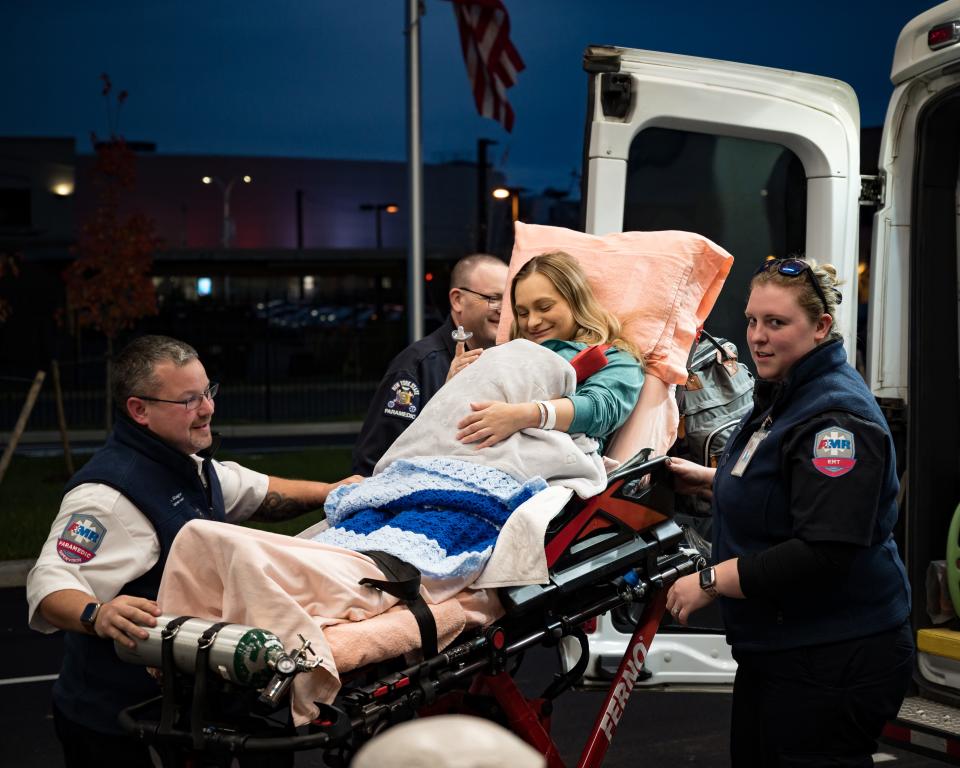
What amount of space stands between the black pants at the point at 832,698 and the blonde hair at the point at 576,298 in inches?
52.6

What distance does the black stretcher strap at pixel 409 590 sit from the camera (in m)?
2.79

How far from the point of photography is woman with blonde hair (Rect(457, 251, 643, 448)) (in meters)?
3.75

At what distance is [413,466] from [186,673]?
2.94 feet

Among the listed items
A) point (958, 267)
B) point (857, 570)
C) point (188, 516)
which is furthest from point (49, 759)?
point (958, 267)

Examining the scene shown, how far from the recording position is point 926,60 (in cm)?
422

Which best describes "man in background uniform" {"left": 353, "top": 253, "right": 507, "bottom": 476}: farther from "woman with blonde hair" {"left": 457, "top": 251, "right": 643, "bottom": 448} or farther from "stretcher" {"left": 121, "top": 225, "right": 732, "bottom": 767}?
"woman with blonde hair" {"left": 457, "top": 251, "right": 643, "bottom": 448}

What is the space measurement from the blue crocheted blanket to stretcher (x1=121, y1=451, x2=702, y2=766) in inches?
6.4

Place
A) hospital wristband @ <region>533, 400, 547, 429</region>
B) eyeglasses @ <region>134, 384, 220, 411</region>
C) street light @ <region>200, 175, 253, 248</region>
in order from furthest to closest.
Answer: street light @ <region>200, 175, 253, 248</region>, hospital wristband @ <region>533, 400, 547, 429</region>, eyeglasses @ <region>134, 384, 220, 411</region>

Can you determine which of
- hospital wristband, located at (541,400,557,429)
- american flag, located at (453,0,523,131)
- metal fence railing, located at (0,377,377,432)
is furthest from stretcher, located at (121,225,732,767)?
metal fence railing, located at (0,377,377,432)

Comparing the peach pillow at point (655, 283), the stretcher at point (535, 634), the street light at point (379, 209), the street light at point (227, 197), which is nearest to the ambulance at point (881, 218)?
the peach pillow at point (655, 283)

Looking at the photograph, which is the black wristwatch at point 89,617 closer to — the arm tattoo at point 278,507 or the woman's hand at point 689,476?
the arm tattoo at point 278,507

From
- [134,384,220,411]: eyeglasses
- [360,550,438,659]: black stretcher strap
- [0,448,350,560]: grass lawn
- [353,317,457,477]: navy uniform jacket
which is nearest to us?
[360,550,438,659]: black stretcher strap

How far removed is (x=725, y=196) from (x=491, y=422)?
7.37ft

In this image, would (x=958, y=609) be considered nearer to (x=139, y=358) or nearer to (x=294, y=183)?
(x=139, y=358)
